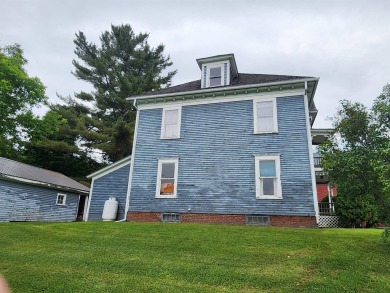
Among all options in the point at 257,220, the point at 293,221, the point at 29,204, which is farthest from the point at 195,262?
the point at 29,204

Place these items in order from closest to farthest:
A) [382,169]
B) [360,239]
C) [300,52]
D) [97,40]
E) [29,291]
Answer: [29,291]
[382,169]
[360,239]
[300,52]
[97,40]

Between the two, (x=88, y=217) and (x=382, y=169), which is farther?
(x=88, y=217)

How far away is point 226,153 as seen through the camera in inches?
498

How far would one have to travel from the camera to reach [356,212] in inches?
512

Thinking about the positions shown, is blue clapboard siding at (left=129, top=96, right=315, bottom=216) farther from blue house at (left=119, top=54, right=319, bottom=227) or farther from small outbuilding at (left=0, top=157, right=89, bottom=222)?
small outbuilding at (left=0, top=157, right=89, bottom=222)

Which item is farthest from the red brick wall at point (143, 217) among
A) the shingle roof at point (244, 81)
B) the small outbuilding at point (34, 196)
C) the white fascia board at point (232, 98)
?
the small outbuilding at point (34, 196)

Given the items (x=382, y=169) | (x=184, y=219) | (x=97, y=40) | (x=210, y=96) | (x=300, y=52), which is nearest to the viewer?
(x=382, y=169)

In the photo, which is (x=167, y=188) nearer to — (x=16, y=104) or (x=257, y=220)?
(x=257, y=220)

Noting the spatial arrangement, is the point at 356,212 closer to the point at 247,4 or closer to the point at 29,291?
the point at 247,4

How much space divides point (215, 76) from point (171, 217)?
7760 millimetres

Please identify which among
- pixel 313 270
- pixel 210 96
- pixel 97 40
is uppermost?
pixel 97 40

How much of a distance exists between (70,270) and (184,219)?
7180mm

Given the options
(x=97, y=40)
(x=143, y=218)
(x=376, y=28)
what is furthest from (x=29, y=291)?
(x=97, y=40)

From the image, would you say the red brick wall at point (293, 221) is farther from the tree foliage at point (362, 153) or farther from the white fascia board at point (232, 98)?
the white fascia board at point (232, 98)
